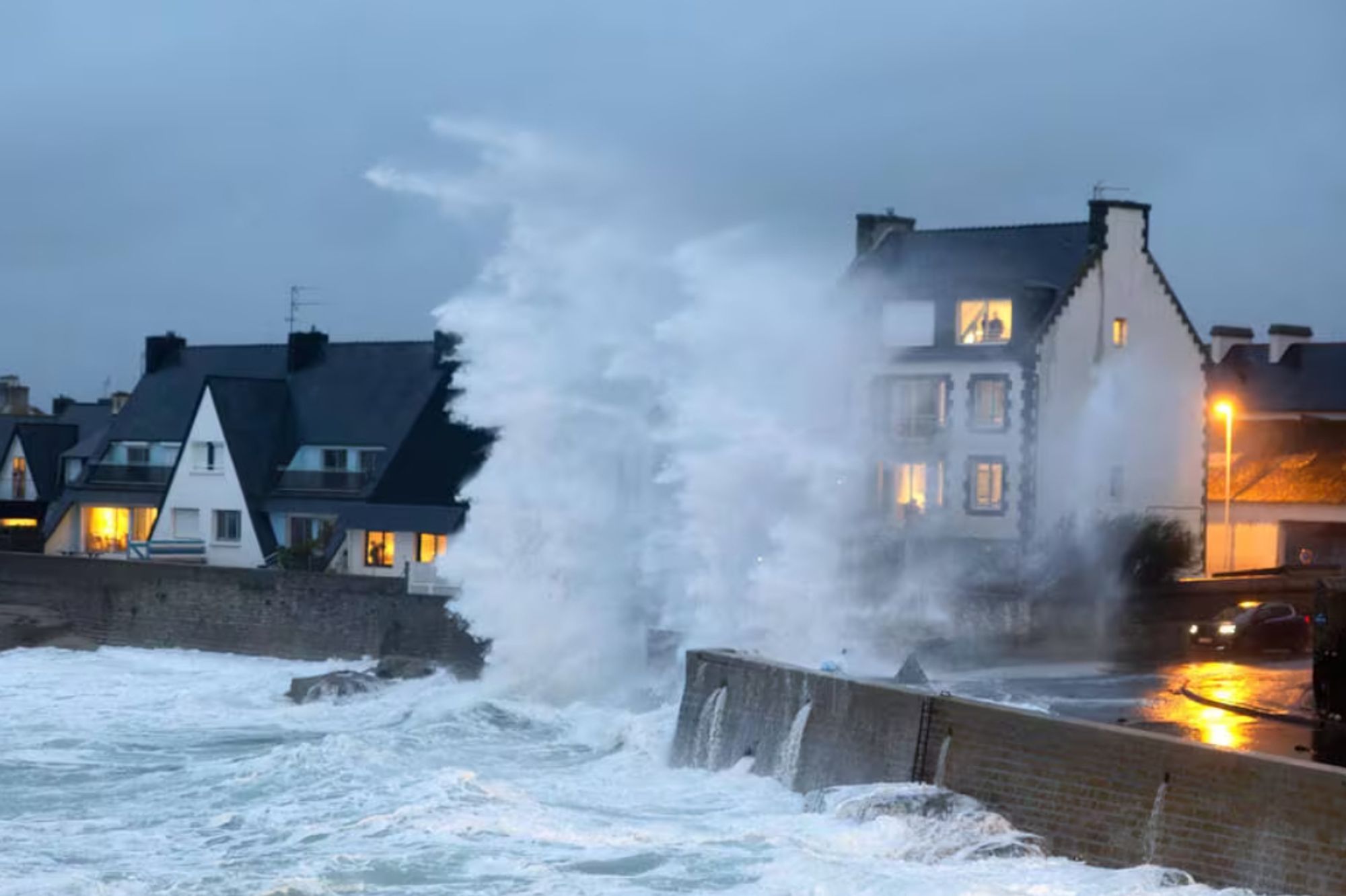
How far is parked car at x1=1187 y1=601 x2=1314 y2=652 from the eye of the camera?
1371 inches

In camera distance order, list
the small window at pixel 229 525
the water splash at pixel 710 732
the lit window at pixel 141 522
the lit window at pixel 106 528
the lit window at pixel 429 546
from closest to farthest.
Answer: the water splash at pixel 710 732 < the lit window at pixel 429 546 < the small window at pixel 229 525 < the lit window at pixel 141 522 < the lit window at pixel 106 528

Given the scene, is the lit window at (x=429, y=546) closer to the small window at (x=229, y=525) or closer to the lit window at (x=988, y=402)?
the small window at (x=229, y=525)

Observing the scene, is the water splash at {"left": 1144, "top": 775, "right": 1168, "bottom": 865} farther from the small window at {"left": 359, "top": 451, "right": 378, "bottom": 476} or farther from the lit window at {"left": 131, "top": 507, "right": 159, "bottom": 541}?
the lit window at {"left": 131, "top": 507, "right": 159, "bottom": 541}

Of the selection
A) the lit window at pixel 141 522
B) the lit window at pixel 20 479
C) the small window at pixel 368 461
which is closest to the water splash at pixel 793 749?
the small window at pixel 368 461

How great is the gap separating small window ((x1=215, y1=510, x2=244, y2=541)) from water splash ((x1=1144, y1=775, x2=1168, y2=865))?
3496cm

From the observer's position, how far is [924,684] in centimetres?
2780

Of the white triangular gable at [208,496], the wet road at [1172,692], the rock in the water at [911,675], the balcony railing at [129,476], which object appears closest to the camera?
the wet road at [1172,692]

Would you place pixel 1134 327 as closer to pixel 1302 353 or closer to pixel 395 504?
pixel 1302 353

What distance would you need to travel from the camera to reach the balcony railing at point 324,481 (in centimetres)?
4912

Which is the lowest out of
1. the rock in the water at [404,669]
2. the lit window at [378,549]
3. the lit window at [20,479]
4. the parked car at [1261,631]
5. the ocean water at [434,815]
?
the ocean water at [434,815]

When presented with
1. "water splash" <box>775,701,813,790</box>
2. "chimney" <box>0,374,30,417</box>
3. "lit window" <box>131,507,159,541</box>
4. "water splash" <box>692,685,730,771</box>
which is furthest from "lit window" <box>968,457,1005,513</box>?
"chimney" <box>0,374,30,417</box>

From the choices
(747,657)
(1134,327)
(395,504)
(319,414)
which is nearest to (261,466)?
(319,414)

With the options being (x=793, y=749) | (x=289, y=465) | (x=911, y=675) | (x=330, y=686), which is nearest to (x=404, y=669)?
(x=330, y=686)

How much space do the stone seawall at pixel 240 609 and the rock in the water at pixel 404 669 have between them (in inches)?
22.3
